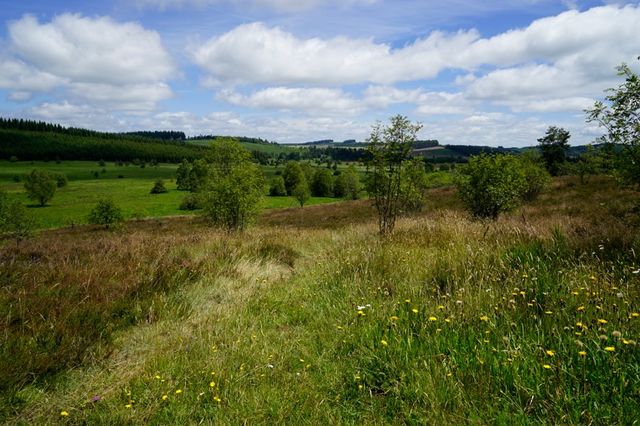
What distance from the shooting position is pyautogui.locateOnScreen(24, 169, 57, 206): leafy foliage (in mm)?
87000

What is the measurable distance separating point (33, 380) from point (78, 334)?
0.66m

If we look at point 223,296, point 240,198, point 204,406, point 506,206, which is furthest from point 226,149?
point 204,406

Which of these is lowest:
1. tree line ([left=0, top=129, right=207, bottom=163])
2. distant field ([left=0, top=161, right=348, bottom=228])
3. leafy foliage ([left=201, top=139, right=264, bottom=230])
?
distant field ([left=0, top=161, right=348, bottom=228])

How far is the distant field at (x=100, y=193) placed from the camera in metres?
77.1

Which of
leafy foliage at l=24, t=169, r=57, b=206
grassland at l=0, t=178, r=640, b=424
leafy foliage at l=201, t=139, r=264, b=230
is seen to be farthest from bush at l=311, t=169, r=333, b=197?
grassland at l=0, t=178, r=640, b=424

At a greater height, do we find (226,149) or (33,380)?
(226,149)

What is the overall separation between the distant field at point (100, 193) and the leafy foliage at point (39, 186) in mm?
2476

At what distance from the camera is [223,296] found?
18.1 ft

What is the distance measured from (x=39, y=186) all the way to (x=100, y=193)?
20173 mm

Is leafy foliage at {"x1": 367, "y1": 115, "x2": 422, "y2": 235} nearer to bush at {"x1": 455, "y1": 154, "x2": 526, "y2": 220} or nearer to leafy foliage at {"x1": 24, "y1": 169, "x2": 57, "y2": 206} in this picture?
bush at {"x1": 455, "y1": 154, "x2": 526, "y2": 220}

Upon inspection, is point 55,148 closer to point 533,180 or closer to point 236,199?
point 236,199

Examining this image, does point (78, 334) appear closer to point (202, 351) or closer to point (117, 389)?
point (117, 389)

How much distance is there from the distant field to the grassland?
4487 cm

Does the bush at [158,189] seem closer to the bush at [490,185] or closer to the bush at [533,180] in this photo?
the bush at [533,180]
